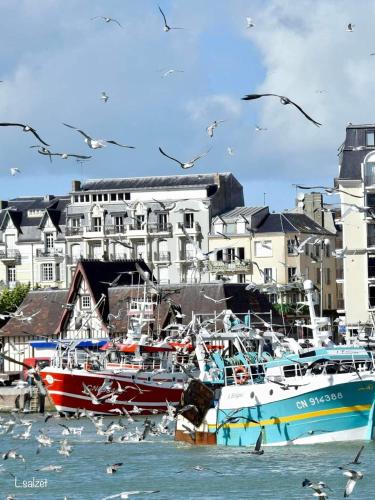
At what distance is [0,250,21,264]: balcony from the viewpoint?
149875mm

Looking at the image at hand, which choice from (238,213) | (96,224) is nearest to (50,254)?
(96,224)

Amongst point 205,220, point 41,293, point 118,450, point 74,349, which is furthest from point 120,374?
point 205,220

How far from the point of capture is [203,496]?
2019 inches

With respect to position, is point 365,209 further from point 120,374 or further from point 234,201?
point 234,201

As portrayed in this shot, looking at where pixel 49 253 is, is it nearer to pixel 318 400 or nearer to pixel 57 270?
pixel 57 270

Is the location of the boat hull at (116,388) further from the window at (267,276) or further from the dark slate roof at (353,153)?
the dark slate roof at (353,153)

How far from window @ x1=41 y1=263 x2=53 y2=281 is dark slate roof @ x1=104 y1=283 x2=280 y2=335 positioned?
40904 mm

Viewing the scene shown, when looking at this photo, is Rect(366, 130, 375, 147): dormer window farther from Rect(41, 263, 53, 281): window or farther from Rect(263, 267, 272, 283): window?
Rect(41, 263, 53, 281): window

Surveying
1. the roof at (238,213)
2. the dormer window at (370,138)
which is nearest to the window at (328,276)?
the roof at (238,213)

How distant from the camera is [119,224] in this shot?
477 ft

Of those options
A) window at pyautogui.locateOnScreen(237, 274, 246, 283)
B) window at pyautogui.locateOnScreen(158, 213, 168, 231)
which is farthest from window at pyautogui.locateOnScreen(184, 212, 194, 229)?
window at pyautogui.locateOnScreen(237, 274, 246, 283)

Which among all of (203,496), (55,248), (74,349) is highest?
(55,248)

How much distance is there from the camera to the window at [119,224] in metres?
145

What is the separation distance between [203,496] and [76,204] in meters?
97.5
